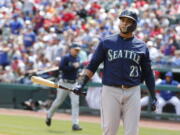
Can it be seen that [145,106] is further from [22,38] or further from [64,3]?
[64,3]

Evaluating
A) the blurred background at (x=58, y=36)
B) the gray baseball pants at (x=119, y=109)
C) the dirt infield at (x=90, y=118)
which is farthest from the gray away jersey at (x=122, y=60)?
the blurred background at (x=58, y=36)

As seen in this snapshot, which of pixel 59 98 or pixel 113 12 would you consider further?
pixel 113 12

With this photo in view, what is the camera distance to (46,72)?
17359 mm

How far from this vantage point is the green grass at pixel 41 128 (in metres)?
11.4

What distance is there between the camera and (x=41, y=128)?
12266 mm

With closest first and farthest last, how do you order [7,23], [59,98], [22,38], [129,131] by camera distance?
[129,131] < [59,98] < [22,38] < [7,23]

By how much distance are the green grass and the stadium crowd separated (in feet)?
12.2

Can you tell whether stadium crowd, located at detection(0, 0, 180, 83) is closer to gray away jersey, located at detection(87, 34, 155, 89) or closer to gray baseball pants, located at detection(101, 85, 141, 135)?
gray away jersey, located at detection(87, 34, 155, 89)

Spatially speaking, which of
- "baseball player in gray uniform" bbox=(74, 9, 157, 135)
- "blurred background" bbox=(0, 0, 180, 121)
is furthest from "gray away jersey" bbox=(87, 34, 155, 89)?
"blurred background" bbox=(0, 0, 180, 121)

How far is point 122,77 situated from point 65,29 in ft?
45.8

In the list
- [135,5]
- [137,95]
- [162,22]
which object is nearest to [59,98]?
[137,95]

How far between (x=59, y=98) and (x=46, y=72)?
5081 mm

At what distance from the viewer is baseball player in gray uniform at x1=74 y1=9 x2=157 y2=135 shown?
277 inches

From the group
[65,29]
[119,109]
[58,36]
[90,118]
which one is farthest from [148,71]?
[65,29]
